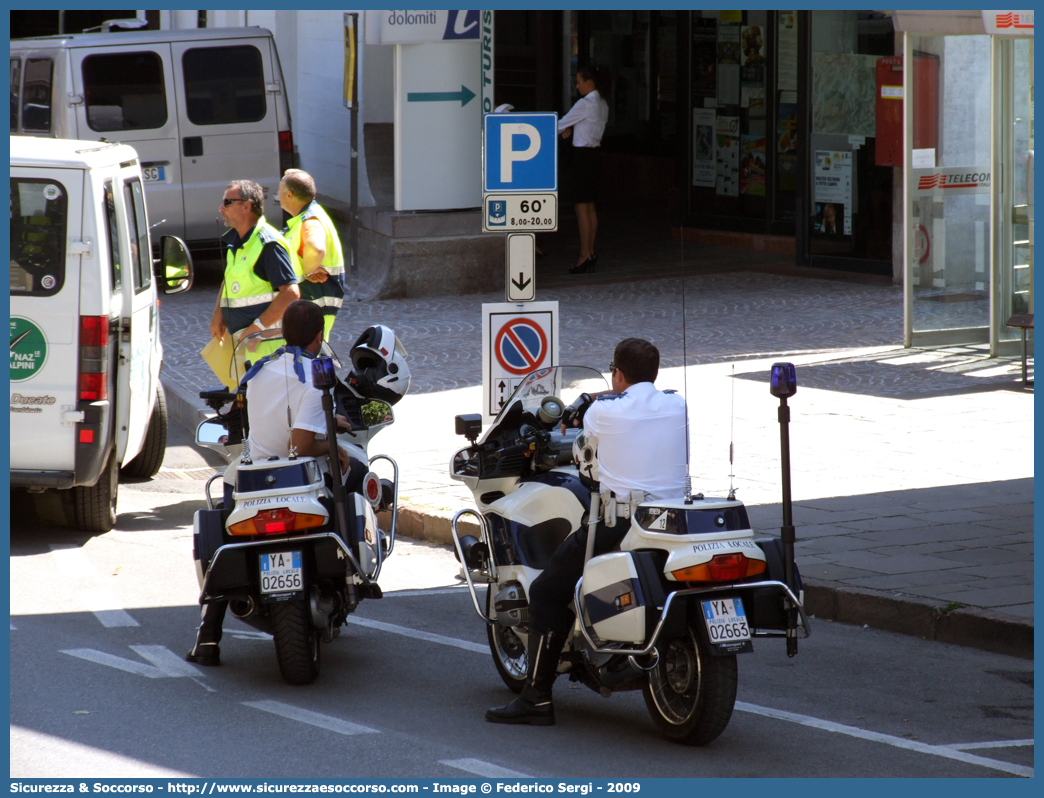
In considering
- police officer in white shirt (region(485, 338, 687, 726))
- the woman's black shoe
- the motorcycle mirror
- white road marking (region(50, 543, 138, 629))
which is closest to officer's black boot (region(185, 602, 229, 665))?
white road marking (region(50, 543, 138, 629))

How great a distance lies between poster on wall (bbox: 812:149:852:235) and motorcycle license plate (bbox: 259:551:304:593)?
494 inches

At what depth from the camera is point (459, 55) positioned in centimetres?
1659

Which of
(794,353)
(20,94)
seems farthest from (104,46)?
(794,353)

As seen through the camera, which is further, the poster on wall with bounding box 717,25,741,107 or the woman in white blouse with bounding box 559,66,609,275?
the poster on wall with bounding box 717,25,741,107

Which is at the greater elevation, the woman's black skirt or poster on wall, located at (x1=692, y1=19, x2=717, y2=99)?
poster on wall, located at (x1=692, y1=19, x2=717, y2=99)

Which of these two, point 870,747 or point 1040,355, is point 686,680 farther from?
point 1040,355

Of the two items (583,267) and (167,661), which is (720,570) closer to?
(167,661)

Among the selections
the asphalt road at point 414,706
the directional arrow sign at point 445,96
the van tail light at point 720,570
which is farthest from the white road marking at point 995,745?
the directional arrow sign at point 445,96

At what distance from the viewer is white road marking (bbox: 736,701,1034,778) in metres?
5.21

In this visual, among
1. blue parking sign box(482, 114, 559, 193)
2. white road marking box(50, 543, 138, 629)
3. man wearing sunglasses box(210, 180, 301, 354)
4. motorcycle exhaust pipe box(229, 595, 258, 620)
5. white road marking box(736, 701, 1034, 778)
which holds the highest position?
blue parking sign box(482, 114, 559, 193)

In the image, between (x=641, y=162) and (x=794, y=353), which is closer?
(x=794, y=353)

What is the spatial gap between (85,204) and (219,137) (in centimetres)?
901

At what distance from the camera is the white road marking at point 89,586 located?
23.2 feet

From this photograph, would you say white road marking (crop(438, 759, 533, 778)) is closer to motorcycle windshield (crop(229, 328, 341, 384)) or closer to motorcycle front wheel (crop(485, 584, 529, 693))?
motorcycle front wheel (crop(485, 584, 529, 693))
